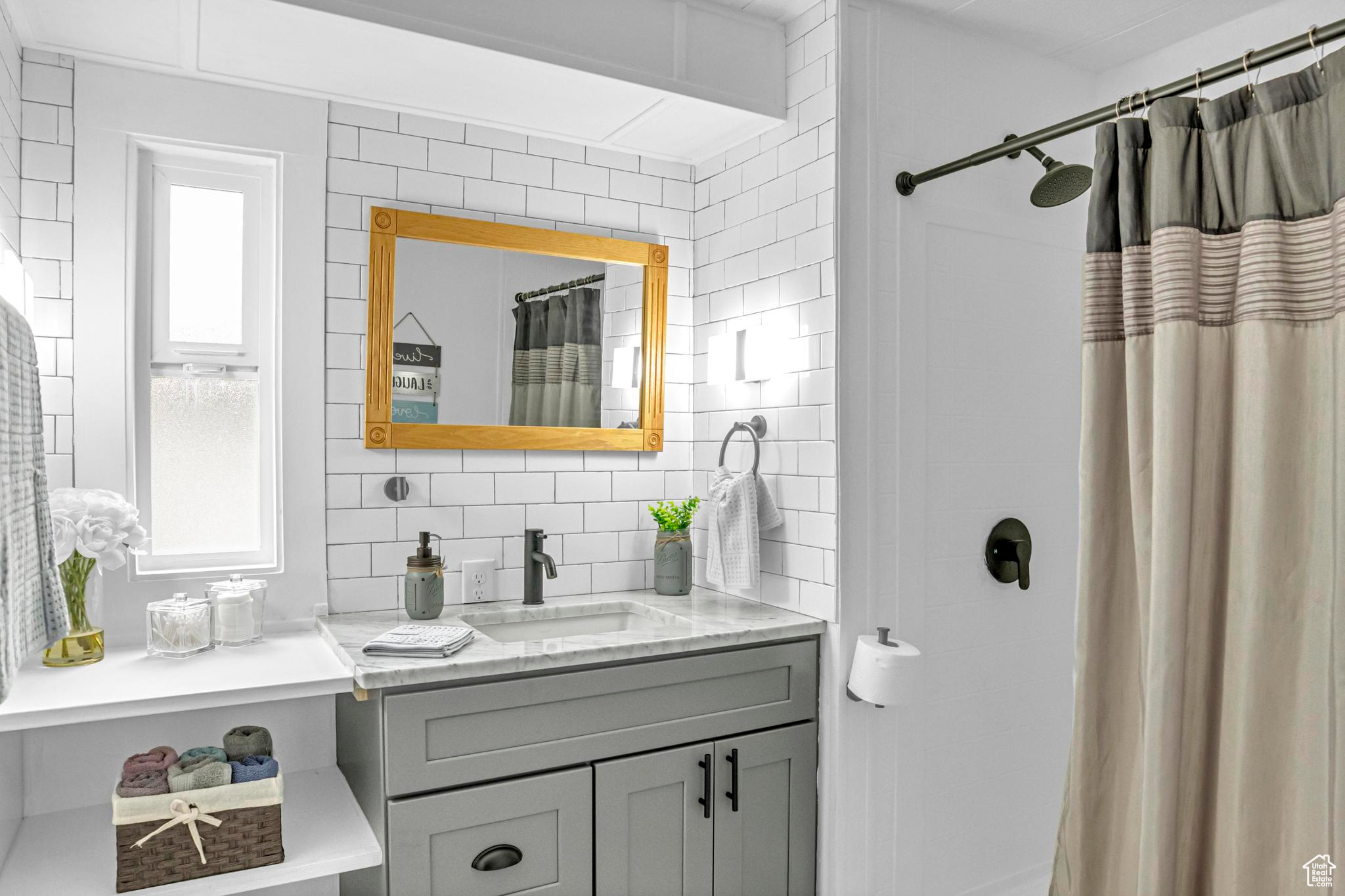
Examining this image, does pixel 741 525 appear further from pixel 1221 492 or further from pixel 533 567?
pixel 1221 492

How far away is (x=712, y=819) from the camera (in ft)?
7.06

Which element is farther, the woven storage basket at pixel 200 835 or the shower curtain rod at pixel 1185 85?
the woven storage basket at pixel 200 835

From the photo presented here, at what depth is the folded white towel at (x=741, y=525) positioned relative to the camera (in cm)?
246

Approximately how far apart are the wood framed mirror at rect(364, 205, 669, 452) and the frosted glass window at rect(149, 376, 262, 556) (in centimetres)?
33

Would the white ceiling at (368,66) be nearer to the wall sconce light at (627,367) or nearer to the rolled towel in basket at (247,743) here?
the wall sconce light at (627,367)

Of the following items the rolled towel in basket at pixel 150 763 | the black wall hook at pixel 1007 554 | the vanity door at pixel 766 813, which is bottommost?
the vanity door at pixel 766 813

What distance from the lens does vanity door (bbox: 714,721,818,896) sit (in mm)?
2172

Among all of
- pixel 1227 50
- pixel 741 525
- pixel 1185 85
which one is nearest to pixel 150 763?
pixel 741 525

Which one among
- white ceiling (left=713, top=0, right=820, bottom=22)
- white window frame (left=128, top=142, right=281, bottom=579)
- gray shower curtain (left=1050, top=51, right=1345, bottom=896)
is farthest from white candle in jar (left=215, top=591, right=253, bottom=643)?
white ceiling (left=713, top=0, right=820, bottom=22)

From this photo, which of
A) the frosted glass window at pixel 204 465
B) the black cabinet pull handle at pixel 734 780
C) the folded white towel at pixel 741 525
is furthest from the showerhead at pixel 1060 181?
the frosted glass window at pixel 204 465

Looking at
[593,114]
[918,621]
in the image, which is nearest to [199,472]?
[593,114]

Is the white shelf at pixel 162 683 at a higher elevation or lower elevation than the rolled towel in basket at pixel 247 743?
higher

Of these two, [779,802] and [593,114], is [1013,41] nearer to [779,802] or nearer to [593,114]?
[593,114]

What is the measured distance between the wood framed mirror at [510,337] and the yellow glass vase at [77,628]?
736 mm
